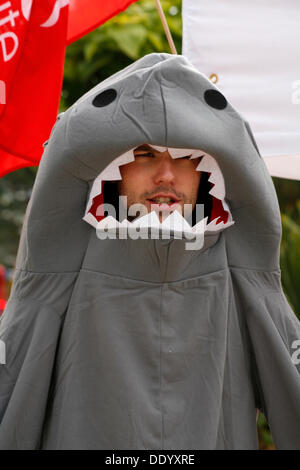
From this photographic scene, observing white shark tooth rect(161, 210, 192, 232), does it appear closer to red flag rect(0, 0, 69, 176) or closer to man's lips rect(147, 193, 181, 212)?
man's lips rect(147, 193, 181, 212)

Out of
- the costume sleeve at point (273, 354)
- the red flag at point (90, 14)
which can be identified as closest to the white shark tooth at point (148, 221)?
the costume sleeve at point (273, 354)

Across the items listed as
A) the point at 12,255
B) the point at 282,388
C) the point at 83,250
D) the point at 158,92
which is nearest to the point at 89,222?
the point at 83,250

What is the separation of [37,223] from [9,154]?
995mm

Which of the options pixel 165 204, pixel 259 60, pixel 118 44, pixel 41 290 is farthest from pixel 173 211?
pixel 118 44

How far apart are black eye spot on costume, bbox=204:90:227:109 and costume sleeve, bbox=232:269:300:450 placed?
1.85 feet

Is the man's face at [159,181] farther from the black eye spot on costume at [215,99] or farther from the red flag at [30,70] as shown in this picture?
the red flag at [30,70]

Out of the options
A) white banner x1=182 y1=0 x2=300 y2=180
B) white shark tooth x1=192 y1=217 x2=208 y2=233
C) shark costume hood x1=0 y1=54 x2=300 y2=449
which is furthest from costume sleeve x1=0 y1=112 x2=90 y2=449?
white banner x1=182 y1=0 x2=300 y2=180

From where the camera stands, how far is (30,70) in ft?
9.74

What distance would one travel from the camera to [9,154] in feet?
10.3

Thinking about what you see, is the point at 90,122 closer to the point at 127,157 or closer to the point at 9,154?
the point at 127,157

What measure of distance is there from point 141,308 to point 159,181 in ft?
1.42

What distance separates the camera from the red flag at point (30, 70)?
292cm
